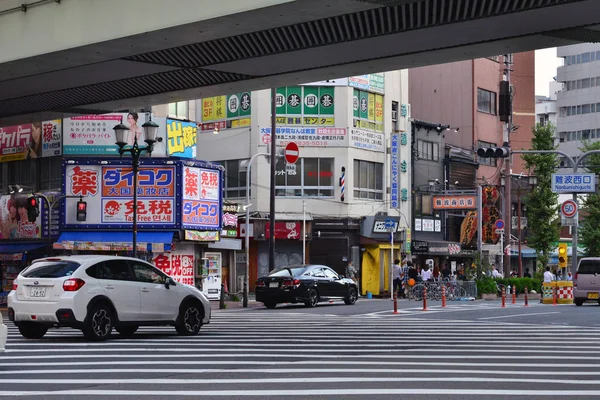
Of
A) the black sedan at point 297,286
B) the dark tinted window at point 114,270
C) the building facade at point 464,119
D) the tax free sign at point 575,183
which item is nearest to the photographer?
the dark tinted window at point 114,270

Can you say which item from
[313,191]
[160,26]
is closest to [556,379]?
[160,26]

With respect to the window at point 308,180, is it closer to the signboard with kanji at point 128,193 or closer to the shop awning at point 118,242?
the signboard with kanji at point 128,193

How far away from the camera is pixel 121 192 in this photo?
40.5 metres

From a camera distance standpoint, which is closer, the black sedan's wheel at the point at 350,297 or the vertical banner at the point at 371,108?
the black sedan's wheel at the point at 350,297

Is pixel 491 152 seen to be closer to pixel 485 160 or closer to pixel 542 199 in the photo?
pixel 542 199

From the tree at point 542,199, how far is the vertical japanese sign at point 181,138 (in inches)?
1201

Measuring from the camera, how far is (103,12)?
63.8 feet

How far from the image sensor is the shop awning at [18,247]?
4162 centimetres

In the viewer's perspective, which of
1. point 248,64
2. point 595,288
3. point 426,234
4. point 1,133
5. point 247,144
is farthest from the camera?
point 426,234

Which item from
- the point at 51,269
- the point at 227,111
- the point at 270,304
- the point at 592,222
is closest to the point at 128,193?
the point at 270,304

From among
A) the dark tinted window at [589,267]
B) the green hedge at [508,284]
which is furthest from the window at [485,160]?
the dark tinted window at [589,267]

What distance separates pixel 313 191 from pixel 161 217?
15670 mm

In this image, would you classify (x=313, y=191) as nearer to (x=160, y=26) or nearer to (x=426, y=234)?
(x=426, y=234)

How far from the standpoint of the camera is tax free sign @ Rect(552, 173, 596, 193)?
4231 cm
